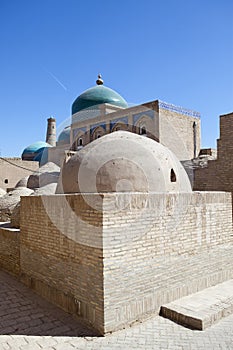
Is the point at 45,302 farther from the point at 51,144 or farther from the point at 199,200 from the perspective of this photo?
the point at 51,144

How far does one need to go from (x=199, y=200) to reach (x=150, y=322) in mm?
2258

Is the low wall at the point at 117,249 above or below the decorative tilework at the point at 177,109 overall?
below

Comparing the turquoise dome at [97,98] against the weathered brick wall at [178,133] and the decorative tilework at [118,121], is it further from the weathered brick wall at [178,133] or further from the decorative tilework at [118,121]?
the weathered brick wall at [178,133]

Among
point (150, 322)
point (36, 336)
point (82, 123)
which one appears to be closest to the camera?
point (36, 336)

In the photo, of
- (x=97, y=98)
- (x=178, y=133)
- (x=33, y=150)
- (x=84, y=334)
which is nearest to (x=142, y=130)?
(x=178, y=133)

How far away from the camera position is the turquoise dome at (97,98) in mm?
24594

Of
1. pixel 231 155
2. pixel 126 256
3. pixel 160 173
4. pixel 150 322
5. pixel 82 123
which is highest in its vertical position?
pixel 82 123

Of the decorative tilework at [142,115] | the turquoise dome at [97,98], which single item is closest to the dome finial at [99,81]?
the turquoise dome at [97,98]

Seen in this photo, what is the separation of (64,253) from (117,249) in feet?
3.58

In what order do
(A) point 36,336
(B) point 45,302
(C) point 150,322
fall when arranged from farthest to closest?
(B) point 45,302 → (C) point 150,322 → (A) point 36,336

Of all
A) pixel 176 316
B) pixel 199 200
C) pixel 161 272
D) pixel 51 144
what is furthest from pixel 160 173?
pixel 51 144

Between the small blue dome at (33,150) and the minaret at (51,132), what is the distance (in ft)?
3.59

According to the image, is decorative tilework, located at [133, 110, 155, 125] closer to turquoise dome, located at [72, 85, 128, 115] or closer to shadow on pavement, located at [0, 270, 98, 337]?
turquoise dome, located at [72, 85, 128, 115]

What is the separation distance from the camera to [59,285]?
4953 mm
